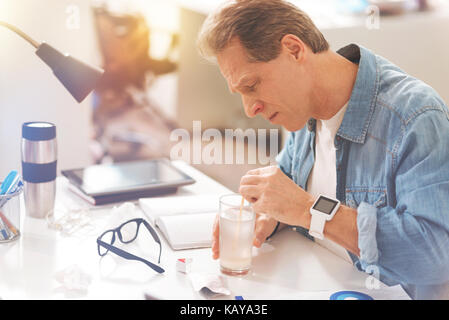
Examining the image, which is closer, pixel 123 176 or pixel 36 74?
pixel 123 176

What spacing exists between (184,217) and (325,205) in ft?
1.23

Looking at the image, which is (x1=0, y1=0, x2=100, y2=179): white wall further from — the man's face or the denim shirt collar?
the denim shirt collar

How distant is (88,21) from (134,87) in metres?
1.30

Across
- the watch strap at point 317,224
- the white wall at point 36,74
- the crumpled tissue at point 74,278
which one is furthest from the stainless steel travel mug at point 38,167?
the white wall at point 36,74

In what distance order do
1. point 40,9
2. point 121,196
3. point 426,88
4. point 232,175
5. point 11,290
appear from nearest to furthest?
point 11,290, point 426,88, point 121,196, point 40,9, point 232,175

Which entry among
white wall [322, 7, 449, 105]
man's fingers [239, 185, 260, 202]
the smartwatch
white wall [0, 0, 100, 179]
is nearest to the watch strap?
the smartwatch

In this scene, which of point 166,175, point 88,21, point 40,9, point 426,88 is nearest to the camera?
point 426,88

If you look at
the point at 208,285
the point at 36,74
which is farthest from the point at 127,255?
the point at 36,74

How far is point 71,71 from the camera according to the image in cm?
112

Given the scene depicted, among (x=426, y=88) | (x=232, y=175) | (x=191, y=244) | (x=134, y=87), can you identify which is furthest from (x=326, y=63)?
(x=134, y=87)

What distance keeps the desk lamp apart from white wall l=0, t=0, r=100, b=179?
0.98 meters

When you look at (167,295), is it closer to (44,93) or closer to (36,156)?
(36,156)

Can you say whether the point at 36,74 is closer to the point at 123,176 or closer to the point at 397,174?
the point at 123,176

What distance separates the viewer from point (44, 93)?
208 centimetres
